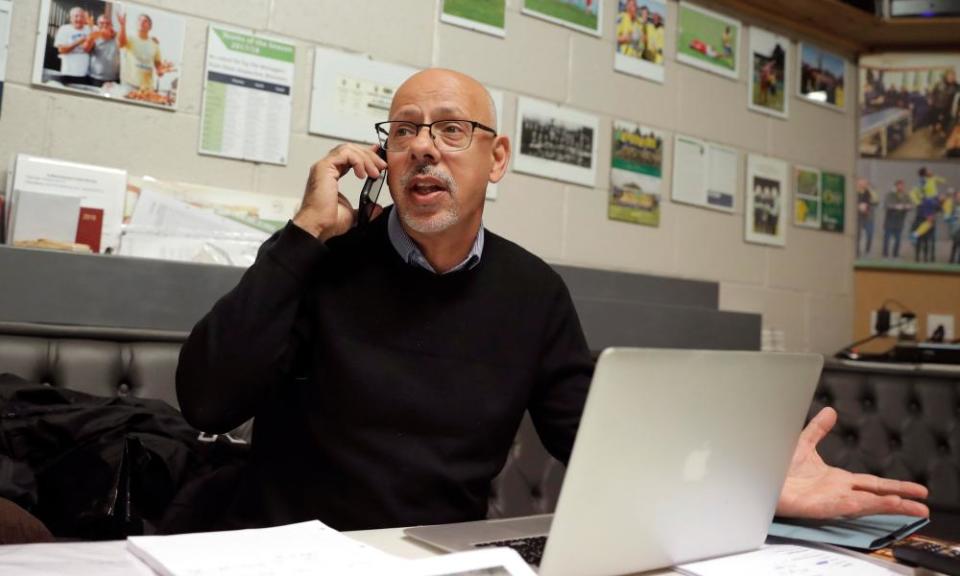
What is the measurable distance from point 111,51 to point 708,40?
7.93ft

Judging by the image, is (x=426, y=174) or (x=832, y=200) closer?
(x=426, y=174)

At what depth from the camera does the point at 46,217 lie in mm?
2053

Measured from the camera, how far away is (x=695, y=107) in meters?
3.45

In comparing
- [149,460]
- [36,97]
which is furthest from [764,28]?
[149,460]

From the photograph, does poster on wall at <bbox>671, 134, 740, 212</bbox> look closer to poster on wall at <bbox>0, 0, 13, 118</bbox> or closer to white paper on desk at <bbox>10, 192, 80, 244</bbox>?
white paper on desk at <bbox>10, 192, 80, 244</bbox>

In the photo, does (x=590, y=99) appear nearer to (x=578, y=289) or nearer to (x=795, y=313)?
(x=578, y=289)

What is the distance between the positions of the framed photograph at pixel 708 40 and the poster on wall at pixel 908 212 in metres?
0.91

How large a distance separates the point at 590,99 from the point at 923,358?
1.69 metres

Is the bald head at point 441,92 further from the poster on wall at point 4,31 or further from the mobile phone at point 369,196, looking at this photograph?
the poster on wall at point 4,31

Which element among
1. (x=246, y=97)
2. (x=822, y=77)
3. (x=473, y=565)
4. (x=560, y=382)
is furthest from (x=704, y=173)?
(x=473, y=565)

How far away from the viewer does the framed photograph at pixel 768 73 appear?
3613mm

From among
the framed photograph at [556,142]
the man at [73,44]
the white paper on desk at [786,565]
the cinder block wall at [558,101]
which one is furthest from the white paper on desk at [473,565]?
the framed photograph at [556,142]

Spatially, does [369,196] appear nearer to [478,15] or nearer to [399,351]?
[399,351]

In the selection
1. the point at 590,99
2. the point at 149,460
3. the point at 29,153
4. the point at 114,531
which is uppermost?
the point at 590,99
